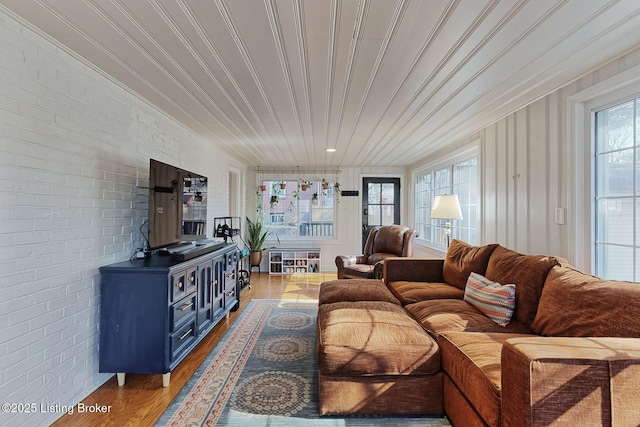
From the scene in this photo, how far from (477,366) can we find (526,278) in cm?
93

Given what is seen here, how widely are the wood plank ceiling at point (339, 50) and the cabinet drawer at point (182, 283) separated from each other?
4.59 feet

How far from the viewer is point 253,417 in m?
1.77

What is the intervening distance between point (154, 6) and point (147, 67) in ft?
2.27

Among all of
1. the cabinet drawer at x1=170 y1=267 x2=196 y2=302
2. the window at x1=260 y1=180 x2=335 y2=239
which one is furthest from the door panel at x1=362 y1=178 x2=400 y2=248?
the cabinet drawer at x1=170 y1=267 x2=196 y2=302

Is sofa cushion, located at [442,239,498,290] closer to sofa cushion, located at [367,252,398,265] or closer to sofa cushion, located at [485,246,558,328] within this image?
sofa cushion, located at [485,246,558,328]

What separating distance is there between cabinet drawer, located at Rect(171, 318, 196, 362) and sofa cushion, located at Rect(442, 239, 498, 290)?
93.6 inches

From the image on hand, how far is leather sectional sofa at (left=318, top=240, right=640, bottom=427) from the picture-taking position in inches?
45.0

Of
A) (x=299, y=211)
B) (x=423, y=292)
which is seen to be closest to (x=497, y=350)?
(x=423, y=292)

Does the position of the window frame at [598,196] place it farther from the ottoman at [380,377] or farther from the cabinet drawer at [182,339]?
the cabinet drawer at [182,339]

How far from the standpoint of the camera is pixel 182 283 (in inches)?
90.0

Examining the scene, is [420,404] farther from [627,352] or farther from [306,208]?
[306,208]

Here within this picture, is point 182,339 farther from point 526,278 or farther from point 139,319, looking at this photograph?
point 526,278

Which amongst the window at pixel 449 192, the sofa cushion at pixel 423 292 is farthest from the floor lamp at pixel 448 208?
the sofa cushion at pixel 423 292

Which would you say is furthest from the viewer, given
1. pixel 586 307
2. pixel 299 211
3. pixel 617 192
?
pixel 299 211
